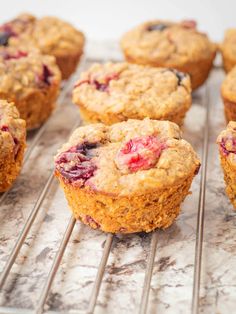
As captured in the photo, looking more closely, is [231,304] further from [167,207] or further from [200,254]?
[167,207]

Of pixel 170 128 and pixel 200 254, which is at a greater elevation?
pixel 170 128

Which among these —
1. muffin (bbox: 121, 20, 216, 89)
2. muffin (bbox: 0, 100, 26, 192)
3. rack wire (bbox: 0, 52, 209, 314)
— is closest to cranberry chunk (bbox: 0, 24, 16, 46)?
muffin (bbox: 121, 20, 216, 89)

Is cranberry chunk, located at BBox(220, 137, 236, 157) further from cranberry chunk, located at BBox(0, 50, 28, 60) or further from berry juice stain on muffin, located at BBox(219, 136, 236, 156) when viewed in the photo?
cranberry chunk, located at BBox(0, 50, 28, 60)

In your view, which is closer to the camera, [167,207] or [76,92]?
[167,207]

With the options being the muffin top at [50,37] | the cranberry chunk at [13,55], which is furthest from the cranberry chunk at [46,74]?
the muffin top at [50,37]

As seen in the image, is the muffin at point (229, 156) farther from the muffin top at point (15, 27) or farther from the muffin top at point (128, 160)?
the muffin top at point (15, 27)

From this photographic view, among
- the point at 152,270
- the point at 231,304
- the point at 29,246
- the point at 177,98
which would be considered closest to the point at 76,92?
the point at 177,98

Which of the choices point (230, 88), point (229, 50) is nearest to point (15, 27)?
point (229, 50)

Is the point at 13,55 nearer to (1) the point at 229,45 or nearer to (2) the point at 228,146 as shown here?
(1) the point at 229,45
